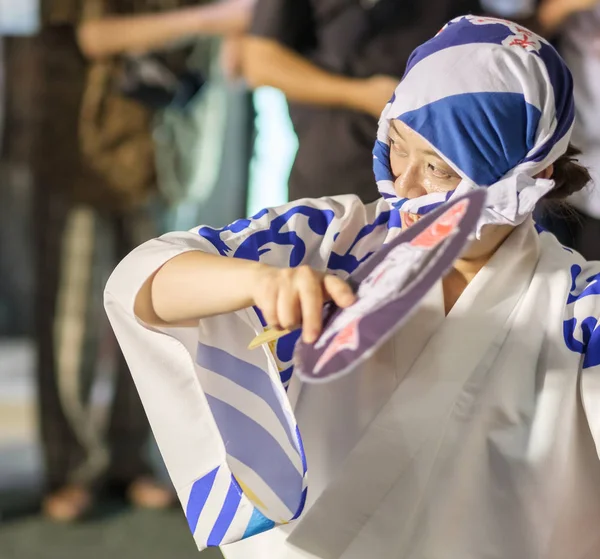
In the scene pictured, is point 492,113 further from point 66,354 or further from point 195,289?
point 66,354

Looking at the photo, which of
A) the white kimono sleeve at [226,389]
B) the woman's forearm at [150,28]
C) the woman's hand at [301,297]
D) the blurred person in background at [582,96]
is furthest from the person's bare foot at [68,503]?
the woman's hand at [301,297]

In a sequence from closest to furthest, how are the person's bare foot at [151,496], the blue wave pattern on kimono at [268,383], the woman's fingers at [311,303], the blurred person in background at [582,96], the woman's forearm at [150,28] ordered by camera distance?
the woman's fingers at [311,303]
the blue wave pattern on kimono at [268,383]
the blurred person in background at [582,96]
the woman's forearm at [150,28]
the person's bare foot at [151,496]

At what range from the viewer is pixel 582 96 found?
103 centimetres

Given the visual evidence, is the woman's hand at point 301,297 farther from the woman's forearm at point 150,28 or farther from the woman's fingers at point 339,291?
the woman's forearm at point 150,28

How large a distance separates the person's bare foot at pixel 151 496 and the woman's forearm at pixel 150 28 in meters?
0.96

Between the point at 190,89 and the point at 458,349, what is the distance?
115 cm

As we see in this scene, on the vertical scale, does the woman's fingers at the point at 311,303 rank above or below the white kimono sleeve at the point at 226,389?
above

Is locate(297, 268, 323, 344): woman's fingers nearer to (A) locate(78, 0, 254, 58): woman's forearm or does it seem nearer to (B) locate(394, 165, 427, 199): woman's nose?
(B) locate(394, 165, 427, 199): woman's nose

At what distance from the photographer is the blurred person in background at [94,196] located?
63.8 inches

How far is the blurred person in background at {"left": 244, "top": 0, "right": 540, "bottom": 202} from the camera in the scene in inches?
42.3

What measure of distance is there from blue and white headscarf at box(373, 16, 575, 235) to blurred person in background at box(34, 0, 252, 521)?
1010mm

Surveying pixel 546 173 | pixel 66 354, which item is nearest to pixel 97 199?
pixel 66 354

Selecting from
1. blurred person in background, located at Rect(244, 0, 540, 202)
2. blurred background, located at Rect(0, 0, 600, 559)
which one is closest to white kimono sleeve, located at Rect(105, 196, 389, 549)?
blurred person in background, located at Rect(244, 0, 540, 202)

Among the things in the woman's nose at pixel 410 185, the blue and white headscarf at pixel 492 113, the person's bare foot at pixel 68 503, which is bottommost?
the person's bare foot at pixel 68 503
